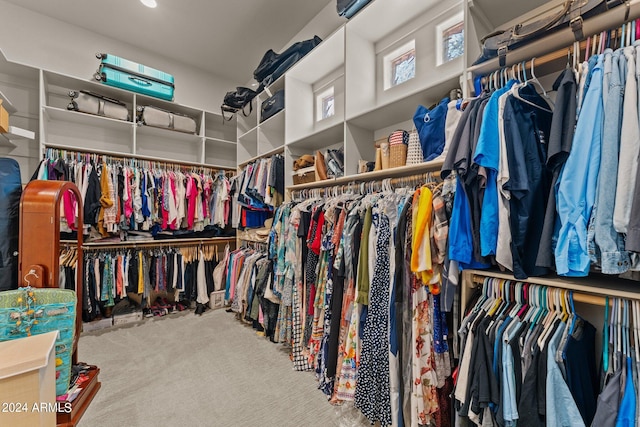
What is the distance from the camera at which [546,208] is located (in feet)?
3.40

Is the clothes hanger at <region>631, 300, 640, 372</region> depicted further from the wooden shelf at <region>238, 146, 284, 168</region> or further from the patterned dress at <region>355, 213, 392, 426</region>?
the wooden shelf at <region>238, 146, 284, 168</region>

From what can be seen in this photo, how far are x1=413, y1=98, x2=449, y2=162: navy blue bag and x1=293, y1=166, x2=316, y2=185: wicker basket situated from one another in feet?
3.48

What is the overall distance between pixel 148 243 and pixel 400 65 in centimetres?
334

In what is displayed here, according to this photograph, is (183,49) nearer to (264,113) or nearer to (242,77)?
(242,77)

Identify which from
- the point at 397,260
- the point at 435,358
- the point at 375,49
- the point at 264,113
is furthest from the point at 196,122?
the point at 435,358

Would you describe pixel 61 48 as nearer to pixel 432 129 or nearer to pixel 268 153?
pixel 268 153

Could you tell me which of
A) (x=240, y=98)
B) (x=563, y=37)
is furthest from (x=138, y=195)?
(x=563, y=37)

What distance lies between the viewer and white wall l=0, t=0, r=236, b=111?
8.76 ft

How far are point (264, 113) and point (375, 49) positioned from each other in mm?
1434

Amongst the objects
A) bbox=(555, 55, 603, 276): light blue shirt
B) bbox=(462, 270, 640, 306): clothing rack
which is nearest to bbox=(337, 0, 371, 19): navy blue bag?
bbox=(555, 55, 603, 276): light blue shirt

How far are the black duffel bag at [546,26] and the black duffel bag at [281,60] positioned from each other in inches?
71.0

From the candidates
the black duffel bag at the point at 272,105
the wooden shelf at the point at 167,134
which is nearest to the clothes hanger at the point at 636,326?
the black duffel bag at the point at 272,105

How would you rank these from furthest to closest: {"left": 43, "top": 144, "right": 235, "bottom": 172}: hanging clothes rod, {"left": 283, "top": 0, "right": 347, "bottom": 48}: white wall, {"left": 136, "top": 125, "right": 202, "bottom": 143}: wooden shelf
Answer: {"left": 136, "top": 125, "right": 202, "bottom": 143}: wooden shelf, {"left": 43, "top": 144, "right": 235, "bottom": 172}: hanging clothes rod, {"left": 283, "top": 0, "right": 347, "bottom": 48}: white wall

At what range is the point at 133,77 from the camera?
302 centimetres
